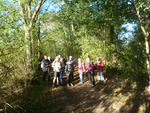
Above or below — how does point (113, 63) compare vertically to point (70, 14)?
below

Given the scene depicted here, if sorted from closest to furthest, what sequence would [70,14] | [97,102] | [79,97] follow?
[97,102]
[79,97]
[70,14]

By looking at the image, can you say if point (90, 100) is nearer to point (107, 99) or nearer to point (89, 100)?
point (89, 100)

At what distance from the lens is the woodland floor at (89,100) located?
5469 millimetres

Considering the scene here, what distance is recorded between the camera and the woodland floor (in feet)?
17.9

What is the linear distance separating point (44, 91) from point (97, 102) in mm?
3334

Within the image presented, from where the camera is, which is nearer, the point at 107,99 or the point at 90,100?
the point at 107,99

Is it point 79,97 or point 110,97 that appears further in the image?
point 79,97

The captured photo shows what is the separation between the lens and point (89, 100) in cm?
656

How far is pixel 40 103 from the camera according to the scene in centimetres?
623

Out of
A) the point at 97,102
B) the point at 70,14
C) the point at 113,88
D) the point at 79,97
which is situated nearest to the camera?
the point at 97,102

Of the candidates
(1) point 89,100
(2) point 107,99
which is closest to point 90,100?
(1) point 89,100

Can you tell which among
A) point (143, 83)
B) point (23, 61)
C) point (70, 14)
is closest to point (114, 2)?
point (70, 14)

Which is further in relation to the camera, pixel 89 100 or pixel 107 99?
pixel 89 100

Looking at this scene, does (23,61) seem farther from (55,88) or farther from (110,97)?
(110,97)
